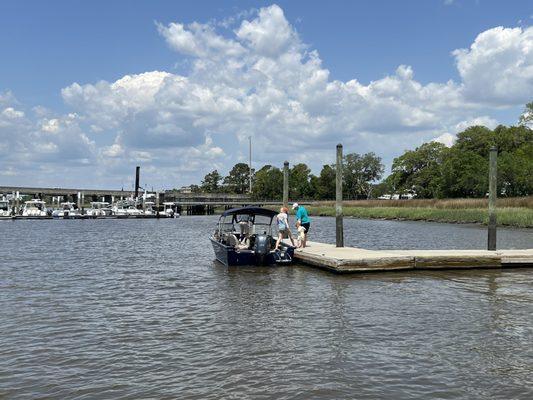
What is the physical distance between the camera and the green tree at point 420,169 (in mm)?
119469

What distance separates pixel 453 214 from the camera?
65.5 metres

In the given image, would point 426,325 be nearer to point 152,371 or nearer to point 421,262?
point 152,371

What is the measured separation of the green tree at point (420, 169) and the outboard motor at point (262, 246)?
325ft

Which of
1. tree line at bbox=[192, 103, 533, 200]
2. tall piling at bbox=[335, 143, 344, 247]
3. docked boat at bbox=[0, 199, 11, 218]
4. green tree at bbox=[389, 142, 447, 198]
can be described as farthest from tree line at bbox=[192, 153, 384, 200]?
tall piling at bbox=[335, 143, 344, 247]

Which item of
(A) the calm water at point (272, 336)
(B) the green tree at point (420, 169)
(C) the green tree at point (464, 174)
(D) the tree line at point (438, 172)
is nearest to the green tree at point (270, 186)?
(D) the tree line at point (438, 172)

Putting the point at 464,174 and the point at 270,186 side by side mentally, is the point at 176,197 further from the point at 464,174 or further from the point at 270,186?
the point at 464,174

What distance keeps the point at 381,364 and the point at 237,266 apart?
42.7 ft

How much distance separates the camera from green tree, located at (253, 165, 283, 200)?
168 meters

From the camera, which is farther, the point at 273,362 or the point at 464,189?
the point at 464,189

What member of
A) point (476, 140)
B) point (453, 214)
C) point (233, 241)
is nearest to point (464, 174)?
point (476, 140)

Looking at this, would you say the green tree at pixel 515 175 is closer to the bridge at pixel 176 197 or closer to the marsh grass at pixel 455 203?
the marsh grass at pixel 455 203

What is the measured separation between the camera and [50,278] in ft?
64.6

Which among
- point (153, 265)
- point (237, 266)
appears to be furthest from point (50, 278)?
point (237, 266)

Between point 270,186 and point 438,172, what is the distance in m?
64.8
